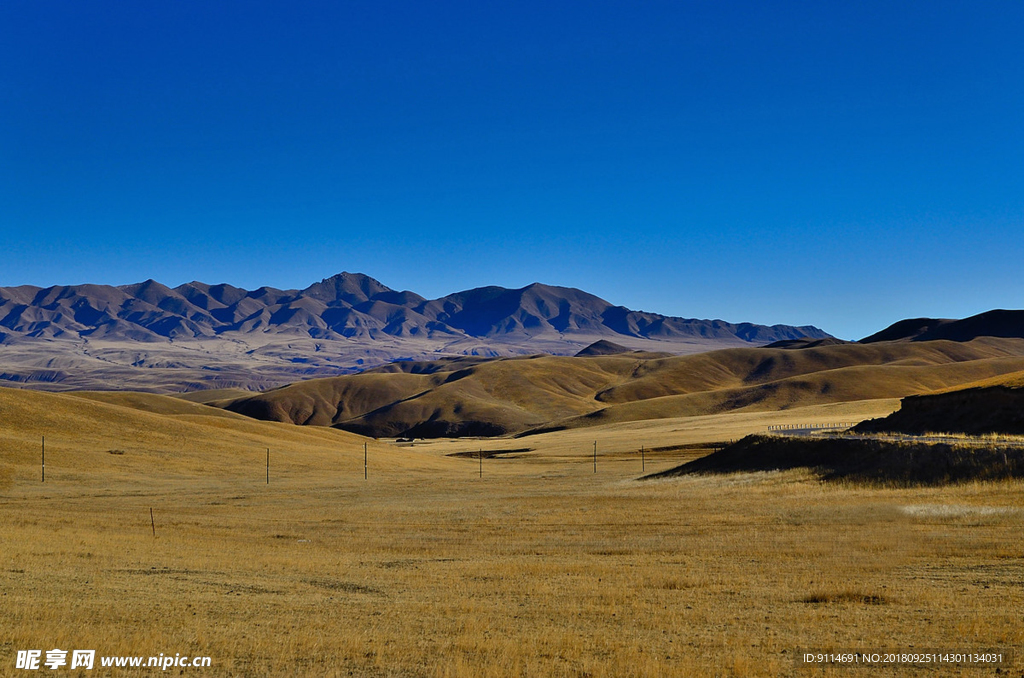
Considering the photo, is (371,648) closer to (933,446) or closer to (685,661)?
(685,661)

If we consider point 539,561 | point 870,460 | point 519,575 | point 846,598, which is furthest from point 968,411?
point 519,575

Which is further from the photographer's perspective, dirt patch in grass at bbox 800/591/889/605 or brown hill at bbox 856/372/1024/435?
brown hill at bbox 856/372/1024/435

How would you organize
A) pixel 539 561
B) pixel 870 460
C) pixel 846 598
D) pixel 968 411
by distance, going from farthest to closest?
pixel 968 411, pixel 870 460, pixel 539 561, pixel 846 598

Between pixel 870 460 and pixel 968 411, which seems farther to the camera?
pixel 968 411

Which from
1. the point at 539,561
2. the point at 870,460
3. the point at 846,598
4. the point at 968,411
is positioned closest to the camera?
the point at 846,598

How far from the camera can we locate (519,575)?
22578 mm

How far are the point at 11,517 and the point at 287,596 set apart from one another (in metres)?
24.0

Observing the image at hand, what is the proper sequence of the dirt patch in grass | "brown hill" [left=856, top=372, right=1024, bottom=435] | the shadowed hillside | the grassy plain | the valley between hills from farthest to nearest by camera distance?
1. "brown hill" [left=856, top=372, right=1024, bottom=435]
2. the shadowed hillside
3. the dirt patch in grass
4. the valley between hills
5. the grassy plain

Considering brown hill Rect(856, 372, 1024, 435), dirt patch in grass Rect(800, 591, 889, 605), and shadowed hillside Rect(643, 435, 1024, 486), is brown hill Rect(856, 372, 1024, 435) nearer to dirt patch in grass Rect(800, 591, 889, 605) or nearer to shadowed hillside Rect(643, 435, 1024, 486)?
shadowed hillside Rect(643, 435, 1024, 486)

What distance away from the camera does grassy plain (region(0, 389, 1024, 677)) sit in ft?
46.0

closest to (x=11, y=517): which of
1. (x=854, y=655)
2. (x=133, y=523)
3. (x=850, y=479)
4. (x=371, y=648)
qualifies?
(x=133, y=523)

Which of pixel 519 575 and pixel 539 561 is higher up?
pixel 519 575

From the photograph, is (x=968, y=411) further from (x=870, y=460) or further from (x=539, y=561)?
(x=539, y=561)

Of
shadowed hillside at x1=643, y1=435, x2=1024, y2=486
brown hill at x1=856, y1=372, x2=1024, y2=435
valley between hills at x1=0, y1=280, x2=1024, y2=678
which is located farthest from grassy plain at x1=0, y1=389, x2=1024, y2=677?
brown hill at x1=856, y1=372, x2=1024, y2=435
